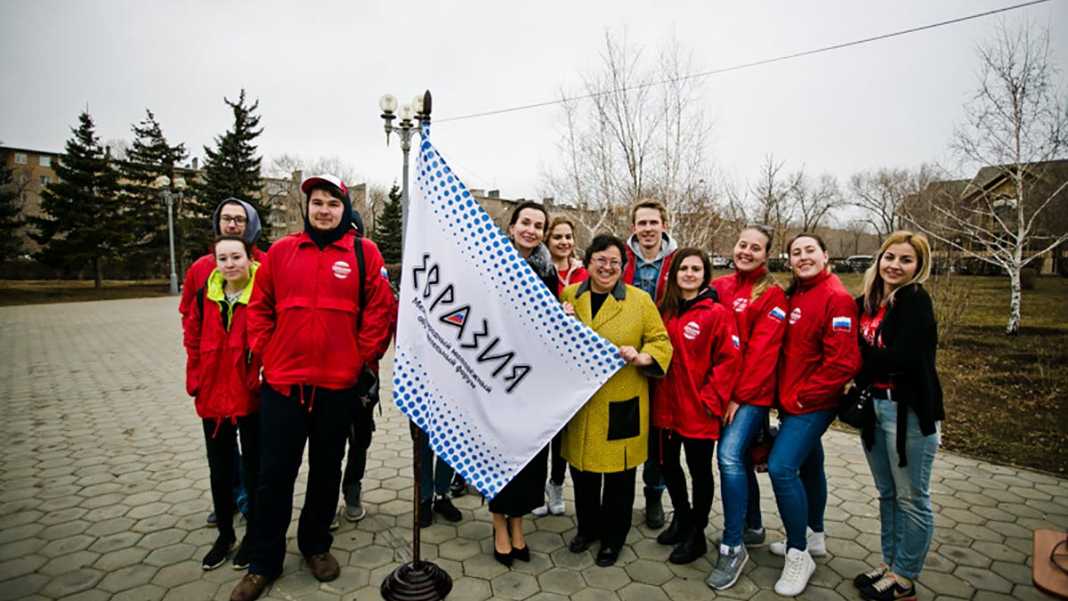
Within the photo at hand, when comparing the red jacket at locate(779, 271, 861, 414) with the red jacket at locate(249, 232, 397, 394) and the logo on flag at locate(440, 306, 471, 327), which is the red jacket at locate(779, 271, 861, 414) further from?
the red jacket at locate(249, 232, 397, 394)

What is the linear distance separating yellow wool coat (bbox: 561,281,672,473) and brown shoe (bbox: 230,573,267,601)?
1984 mm

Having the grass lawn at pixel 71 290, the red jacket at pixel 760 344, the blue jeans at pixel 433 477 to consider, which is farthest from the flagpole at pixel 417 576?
the grass lawn at pixel 71 290

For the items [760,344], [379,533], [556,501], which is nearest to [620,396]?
[760,344]

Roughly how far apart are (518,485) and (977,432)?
6330 millimetres

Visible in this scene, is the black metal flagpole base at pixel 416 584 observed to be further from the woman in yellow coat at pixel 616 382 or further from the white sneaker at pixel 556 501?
the white sneaker at pixel 556 501

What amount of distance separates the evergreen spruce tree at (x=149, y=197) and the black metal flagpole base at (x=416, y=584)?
38.7 metres

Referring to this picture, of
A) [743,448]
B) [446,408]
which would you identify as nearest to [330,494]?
[446,408]

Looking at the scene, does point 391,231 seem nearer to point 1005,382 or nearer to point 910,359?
point 1005,382

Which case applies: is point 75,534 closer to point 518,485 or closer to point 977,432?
point 518,485

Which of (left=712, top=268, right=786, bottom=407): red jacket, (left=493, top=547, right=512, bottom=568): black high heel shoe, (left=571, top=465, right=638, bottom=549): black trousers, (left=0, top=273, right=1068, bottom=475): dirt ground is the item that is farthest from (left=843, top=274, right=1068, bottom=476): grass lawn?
(left=493, top=547, right=512, bottom=568): black high heel shoe

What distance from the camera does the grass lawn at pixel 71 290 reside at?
2538 centimetres

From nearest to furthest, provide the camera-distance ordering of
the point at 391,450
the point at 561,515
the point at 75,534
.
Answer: the point at 75,534 → the point at 561,515 → the point at 391,450

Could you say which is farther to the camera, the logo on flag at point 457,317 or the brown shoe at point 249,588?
the brown shoe at point 249,588

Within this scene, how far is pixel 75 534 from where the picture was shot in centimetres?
376
